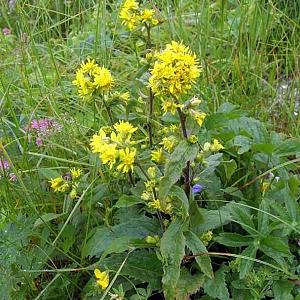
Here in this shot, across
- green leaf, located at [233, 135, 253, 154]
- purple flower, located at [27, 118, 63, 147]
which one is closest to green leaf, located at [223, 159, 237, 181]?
green leaf, located at [233, 135, 253, 154]

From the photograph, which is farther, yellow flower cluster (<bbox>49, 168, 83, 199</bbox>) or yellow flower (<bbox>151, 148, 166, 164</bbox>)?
yellow flower cluster (<bbox>49, 168, 83, 199</bbox>)

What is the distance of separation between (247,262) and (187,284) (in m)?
0.12

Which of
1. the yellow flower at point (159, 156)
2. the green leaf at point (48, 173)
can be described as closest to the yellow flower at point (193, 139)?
the yellow flower at point (159, 156)

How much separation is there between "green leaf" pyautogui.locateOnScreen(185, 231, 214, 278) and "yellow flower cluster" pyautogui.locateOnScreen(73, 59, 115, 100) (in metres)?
0.32

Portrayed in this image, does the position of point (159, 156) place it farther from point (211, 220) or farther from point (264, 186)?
point (264, 186)

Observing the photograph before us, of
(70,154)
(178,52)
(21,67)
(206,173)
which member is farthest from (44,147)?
(178,52)

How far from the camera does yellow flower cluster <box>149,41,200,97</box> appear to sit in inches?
40.9

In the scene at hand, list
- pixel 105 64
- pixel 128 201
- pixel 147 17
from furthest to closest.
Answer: pixel 105 64 → pixel 147 17 → pixel 128 201

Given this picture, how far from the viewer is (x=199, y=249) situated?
1.17 meters

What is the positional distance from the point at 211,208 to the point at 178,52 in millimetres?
439

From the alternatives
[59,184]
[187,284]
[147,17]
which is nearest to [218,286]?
[187,284]

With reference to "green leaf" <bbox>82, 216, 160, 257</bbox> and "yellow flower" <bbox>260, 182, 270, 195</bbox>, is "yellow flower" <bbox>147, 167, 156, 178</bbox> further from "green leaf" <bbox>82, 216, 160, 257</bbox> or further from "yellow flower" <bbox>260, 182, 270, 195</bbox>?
"yellow flower" <bbox>260, 182, 270, 195</bbox>

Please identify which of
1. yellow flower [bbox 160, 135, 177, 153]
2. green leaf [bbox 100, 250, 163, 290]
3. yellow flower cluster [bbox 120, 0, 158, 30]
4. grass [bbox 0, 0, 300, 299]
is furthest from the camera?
grass [bbox 0, 0, 300, 299]

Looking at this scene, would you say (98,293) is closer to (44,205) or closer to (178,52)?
(44,205)
